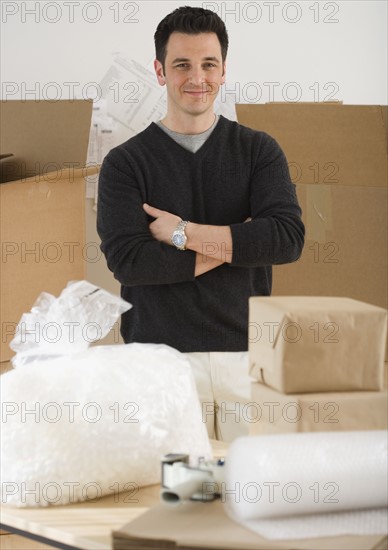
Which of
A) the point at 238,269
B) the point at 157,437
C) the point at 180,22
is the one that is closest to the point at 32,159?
the point at 180,22

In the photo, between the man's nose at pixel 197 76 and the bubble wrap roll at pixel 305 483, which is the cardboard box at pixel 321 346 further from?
the man's nose at pixel 197 76

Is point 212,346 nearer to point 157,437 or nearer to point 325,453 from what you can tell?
point 157,437

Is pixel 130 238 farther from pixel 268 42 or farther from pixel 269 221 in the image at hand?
pixel 268 42

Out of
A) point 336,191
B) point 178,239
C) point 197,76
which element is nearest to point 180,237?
point 178,239

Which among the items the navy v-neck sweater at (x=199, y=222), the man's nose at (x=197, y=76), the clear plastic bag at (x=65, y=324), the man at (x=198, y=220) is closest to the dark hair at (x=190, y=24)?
the man at (x=198, y=220)

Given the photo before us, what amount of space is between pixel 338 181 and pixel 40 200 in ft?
2.98

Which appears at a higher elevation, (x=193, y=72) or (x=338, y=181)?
(x=193, y=72)

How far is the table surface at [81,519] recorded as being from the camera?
1.00 metres

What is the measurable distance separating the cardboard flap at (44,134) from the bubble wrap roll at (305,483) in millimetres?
1415

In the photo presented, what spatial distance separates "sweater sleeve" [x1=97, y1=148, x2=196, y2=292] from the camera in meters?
1.81

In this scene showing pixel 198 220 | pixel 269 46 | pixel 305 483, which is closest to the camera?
pixel 305 483

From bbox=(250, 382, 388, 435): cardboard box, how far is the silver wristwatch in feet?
2.28

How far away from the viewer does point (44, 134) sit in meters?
2.30

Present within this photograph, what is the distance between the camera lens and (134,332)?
192 centimetres
